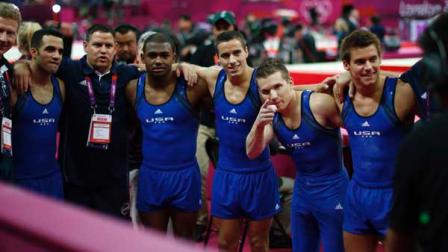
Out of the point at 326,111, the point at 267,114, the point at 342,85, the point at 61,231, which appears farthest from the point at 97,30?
the point at 61,231

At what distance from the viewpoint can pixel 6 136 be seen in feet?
14.8

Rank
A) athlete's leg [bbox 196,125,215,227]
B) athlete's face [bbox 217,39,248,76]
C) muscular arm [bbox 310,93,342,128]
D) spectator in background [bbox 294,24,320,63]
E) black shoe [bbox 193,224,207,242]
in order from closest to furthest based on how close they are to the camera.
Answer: muscular arm [bbox 310,93,342,128] < athlete's face [bbox 217,39,248,76] < black shoe [bbox 193,224,207,242] < athlete's leg [bbox 196,125,215,227] < spectator in background [bbox 294,24,320,63]

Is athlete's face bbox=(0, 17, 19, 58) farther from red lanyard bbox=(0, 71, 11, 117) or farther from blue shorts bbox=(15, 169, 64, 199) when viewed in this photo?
blue shorts bbox=(15, 169, 64, 199)

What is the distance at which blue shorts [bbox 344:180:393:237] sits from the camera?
4008 millimetres

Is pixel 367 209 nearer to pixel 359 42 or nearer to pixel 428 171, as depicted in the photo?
pixel 359 42

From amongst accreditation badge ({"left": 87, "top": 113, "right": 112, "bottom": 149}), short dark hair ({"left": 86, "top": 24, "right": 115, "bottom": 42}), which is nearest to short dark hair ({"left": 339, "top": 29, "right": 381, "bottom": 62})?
accreditation badge ({"left": 87, "top": 113, "right": 112, "bottom": 149})

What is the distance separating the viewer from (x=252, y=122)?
4.88 m

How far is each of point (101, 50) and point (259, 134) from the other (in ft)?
4.65

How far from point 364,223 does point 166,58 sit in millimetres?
1843

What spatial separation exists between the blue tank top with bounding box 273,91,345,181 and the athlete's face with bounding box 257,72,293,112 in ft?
0.36

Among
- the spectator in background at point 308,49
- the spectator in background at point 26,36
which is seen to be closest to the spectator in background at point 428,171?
the spectator in background at point 26,36

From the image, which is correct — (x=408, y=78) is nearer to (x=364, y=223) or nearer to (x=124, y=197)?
(x=364, y=223)

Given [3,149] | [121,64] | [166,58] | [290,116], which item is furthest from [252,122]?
[3,149]

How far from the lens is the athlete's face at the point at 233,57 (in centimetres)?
489
